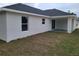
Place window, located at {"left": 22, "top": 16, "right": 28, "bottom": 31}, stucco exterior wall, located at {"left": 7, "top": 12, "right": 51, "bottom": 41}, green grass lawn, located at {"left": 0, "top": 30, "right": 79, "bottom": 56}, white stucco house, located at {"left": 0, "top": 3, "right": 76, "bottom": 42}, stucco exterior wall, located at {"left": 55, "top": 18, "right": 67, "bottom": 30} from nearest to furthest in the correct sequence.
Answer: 1. green grass lawn, located at {"left": 0, "top": 30, "right": 79, "bottom": 56}
2. white stucco house, located at {"left": 0, "top": 3, "right": 76, "bottom": 42}
3. stucco exterior wall, located at {"left": 7, "top": 12, "right": 51, "bottom": 41}
4. window, located at {"left": 22, "top": 16, "right": 28, "bottom": 31}
5. stucco exterior wall, located at {"left": 55, "top": 18, "right": 67, "bottom": 30}

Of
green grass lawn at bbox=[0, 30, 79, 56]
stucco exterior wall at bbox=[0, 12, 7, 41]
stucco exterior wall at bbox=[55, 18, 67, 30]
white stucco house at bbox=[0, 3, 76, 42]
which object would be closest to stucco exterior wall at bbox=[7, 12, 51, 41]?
white stucco house at bbox=[0, 3, 76, 42]

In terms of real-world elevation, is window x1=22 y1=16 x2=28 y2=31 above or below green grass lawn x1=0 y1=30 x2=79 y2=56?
above

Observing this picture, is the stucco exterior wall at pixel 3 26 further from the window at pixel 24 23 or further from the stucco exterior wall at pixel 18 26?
the window at pixel 24 23

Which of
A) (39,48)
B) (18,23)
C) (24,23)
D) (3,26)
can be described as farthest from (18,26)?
(39,48)

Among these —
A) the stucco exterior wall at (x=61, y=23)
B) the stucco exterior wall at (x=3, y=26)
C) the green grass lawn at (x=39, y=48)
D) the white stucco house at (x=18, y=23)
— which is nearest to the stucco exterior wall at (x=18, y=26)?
the white stucco house at (x=18, y=23)

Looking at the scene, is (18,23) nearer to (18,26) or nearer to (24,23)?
(18,26)

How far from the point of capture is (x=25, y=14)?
10.5m

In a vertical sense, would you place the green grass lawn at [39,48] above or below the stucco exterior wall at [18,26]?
below

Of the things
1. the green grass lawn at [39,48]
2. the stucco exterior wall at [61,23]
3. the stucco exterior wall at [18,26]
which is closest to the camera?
the green grass lawn at [39,48]

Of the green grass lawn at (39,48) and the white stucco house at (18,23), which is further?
the white stucco house at (18,23)

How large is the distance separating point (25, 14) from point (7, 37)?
3109 millimetres

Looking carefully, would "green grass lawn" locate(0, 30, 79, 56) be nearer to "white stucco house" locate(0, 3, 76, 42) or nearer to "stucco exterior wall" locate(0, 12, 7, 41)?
"stucco exterior wall" locate(0, 12, 7, 41)

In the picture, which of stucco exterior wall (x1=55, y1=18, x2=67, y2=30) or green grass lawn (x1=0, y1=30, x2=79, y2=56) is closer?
green grass lawn (x1=0, y1=30, x2=79, y2=56)

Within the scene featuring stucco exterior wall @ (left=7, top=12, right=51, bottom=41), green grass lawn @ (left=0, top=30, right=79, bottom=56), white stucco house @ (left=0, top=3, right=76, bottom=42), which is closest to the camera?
green grass lawn @ (left=0, top=30, right=79, bottom=56)
